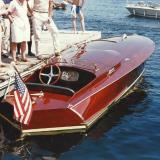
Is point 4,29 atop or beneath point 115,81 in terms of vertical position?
atop

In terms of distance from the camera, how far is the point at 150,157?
815 centimetres

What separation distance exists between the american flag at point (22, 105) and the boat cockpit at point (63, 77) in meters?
1.24

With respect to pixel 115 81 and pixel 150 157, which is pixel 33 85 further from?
pixel 150 157

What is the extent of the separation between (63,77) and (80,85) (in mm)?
393

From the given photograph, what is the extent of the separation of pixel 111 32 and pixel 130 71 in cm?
1179

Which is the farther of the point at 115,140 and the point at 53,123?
the point at 115,140

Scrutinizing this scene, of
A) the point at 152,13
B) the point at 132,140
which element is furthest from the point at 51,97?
the point at 152,13

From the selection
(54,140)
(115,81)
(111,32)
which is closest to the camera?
(54,140)

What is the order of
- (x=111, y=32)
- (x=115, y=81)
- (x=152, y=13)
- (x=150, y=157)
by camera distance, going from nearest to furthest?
(x=150, y=157) → (x=115, y=81) → (x=111, y=32) → (x=152, y=13)

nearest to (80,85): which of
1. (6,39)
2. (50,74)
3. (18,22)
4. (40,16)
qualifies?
(50,74)

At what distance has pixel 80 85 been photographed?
987cm

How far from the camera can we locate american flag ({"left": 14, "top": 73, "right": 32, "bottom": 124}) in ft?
26.9

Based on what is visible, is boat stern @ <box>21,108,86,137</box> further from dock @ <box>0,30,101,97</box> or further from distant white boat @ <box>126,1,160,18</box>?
distant white boat @ <box>126,1,160,18</box>

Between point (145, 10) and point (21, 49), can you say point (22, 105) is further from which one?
point (145, 10)
